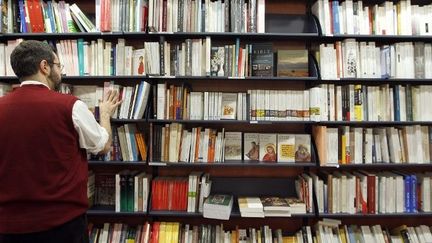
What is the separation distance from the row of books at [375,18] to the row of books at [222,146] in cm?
88

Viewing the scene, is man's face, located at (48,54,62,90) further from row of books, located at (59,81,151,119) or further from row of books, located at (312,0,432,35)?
row of books, located at (312,0,432,35)

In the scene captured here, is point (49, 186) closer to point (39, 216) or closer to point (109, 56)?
point (39, 216)

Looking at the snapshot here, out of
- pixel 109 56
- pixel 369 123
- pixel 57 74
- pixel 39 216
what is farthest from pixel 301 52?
pixel 39 216

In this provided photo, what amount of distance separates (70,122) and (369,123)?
6.90ft

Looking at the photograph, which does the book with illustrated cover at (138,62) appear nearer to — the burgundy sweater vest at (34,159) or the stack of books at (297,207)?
the burgundy sweater vest at (34,159)

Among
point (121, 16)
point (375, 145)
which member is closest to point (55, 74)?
point (121, 16)

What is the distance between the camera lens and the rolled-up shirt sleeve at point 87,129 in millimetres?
1435

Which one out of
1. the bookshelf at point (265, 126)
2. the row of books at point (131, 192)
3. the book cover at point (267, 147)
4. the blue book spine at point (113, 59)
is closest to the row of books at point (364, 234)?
the bookshelf at point (265, 126)

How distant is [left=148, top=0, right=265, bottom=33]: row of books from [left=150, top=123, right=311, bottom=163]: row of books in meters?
0.75

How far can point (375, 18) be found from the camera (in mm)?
2229

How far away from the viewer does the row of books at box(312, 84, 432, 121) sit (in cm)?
220

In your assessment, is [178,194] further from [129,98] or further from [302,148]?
[302,148]

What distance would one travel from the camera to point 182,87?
2.22 metres

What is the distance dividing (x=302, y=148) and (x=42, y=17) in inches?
88.4
